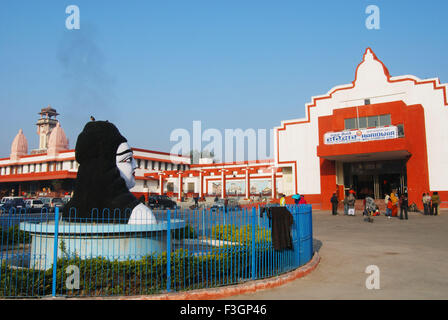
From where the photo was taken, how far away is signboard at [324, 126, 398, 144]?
25641 mm

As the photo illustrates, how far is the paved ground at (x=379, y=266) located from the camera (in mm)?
6449

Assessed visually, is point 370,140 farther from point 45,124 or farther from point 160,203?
point 45,124

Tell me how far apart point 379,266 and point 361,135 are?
64.2 feet

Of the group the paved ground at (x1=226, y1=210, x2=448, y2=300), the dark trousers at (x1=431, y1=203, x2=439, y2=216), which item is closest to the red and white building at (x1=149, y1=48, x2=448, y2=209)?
the dark trousers at (x1=431, y1=203, x2=439, y2=216)

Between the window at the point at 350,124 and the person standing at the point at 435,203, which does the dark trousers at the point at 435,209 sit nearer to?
the person standing at the point at 435,203

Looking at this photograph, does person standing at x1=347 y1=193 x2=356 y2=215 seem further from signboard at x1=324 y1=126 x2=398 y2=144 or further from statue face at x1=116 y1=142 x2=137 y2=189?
statue face at x1=116 y1=142 x2=137 y2=189

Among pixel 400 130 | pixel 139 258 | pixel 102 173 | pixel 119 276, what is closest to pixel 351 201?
pixel 400 130

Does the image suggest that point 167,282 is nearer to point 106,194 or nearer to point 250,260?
point 250,260

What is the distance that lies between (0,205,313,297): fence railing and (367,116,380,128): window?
22501 millimetres

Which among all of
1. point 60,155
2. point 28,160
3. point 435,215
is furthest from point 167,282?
point 28,160

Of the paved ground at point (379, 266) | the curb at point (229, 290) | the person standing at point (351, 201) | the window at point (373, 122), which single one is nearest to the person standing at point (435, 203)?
the person standing at point (351, 201)

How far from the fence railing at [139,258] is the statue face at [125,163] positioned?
112 cm
